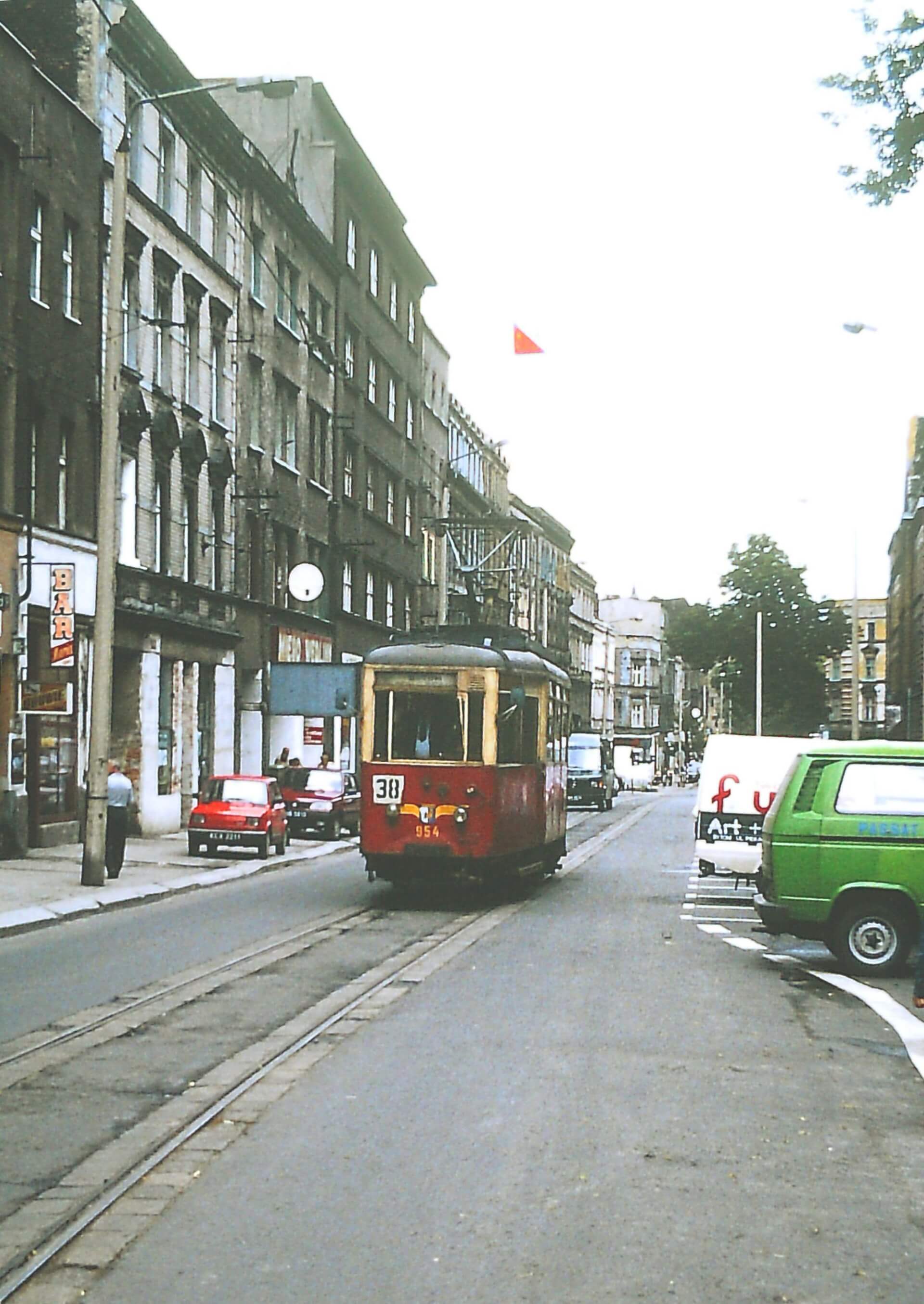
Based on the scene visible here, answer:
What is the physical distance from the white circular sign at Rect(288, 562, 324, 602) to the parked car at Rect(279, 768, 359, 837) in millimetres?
6749

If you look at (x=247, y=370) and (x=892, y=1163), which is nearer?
(x=892, y=1163)

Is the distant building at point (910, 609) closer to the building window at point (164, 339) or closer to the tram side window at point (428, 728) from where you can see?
the building window at point (164, 339)

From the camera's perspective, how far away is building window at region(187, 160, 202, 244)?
4066 cm

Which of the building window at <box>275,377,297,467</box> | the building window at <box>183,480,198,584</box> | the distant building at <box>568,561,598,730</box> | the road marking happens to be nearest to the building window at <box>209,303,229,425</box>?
the building window at <box>183,480,198,584</box>

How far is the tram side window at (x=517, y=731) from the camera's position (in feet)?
73.7

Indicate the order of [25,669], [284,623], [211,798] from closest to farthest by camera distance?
[25,669] < [211,798] < [284,623]

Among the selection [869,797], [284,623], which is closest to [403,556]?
[284,623]

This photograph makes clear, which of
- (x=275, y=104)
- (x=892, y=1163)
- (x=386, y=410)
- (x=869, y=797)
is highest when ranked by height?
(x=275, y=104)

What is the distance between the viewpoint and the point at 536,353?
4481cm

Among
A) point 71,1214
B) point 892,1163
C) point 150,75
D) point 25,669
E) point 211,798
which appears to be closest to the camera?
point 71,1214

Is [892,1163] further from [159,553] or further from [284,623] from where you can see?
[284,623]

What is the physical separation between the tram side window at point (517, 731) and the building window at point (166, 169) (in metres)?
18.6

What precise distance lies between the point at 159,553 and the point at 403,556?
28.2m

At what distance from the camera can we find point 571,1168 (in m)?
7.88
